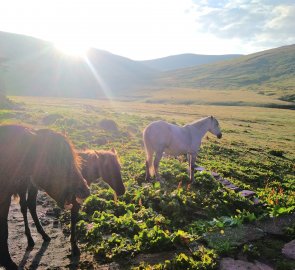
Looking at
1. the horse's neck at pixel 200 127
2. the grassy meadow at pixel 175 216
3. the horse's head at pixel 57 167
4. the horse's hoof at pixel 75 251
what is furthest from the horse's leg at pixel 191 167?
the horse's head at pixel 57 167

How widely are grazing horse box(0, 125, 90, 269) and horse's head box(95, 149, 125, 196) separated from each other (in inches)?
117

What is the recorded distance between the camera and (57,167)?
6508 millimetres

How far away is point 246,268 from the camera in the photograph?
7.05 metres

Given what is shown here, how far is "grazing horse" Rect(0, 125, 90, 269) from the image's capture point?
6.00 meters

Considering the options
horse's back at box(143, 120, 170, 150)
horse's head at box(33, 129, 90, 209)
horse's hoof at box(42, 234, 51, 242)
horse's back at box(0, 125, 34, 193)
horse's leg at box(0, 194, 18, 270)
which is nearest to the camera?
horse's back at box(0, 125, 34, 193)

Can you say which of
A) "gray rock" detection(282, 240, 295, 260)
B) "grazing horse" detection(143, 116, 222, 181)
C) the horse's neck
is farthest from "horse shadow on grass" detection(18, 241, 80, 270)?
the horse's neck

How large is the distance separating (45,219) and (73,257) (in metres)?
2.54

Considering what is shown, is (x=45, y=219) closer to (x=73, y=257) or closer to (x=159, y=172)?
(x=73, y=257)

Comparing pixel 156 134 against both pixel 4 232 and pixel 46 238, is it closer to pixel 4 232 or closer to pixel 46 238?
pixel 46 238

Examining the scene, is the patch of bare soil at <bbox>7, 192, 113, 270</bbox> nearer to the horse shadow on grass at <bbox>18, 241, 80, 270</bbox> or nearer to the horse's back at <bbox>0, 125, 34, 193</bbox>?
the horse shadow on grass at <bbox>18, 241, 80, 270</bbox>

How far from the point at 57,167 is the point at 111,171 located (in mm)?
3616

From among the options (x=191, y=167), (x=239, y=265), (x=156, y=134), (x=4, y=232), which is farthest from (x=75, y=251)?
(x=156, y=134)

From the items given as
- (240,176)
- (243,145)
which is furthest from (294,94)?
(240,176)

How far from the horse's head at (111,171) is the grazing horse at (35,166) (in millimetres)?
2976
